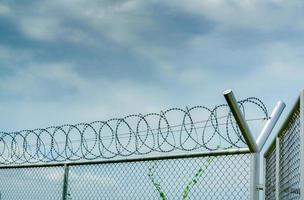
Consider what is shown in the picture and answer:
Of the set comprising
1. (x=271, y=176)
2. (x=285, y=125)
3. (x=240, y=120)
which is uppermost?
(x=240, y=120)

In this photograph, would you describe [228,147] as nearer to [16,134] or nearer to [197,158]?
[197,158]

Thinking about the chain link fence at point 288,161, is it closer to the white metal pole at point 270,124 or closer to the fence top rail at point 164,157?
the white metal pole at point 270,124

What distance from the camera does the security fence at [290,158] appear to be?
365 centimetres

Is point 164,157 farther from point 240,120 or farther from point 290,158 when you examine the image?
point 290,158

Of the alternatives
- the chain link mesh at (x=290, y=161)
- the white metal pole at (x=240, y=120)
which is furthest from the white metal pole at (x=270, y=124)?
the chain link mesh at (x=290, y=161)

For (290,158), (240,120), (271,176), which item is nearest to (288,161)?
(290,158)

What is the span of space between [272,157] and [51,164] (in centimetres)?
410

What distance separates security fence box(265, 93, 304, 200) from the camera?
3.65 meters

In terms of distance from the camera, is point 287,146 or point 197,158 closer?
point 287,146

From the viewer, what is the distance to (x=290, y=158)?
4.15 metres

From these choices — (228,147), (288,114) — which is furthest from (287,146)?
(228,147)

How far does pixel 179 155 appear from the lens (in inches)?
258

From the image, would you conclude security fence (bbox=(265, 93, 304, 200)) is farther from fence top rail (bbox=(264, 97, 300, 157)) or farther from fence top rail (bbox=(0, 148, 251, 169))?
fence top rail (bbox=(0, 148, 251, 169))

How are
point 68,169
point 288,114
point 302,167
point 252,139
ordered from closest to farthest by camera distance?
point 302,167, point 288,114, point 252,139, point 68,169
